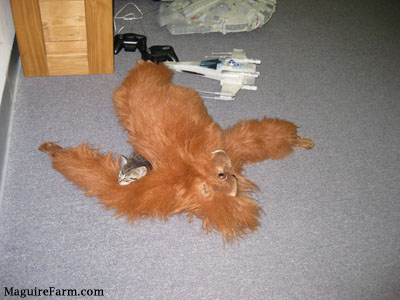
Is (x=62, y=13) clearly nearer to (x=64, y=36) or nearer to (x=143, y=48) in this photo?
(x=64, y=36)

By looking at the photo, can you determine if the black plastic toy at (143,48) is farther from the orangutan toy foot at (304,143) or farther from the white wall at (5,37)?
the orangutan toy foot at (304,143)

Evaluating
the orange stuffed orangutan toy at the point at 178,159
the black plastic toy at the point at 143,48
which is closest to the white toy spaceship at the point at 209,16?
the black plastic toy at the point at 143,48

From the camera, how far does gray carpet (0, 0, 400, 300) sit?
37.0 inches

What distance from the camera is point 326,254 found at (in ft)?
3.35

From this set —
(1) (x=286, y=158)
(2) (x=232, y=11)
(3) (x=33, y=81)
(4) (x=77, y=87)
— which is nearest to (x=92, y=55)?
(4) (x=77, y=87)

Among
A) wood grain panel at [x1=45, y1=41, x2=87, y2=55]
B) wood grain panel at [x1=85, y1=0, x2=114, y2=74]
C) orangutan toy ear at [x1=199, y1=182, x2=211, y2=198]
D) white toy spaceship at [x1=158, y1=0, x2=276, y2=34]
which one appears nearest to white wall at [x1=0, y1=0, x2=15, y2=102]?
wood grain panel at [x1=45, y1=41, x2=87, y2=55]

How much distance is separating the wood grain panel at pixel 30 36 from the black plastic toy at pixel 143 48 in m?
0.28

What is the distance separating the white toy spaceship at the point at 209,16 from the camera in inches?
60.6

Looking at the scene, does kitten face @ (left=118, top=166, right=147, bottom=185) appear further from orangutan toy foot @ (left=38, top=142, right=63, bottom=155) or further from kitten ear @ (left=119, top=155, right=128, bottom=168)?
orangutan toy foot @ (left=38, top=142, right=63, bottom=155)

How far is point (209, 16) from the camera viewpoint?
5.06 feet

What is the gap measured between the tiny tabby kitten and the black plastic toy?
1.80ft

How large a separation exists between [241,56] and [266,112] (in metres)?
0.25

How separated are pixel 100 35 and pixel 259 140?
645 millimetres

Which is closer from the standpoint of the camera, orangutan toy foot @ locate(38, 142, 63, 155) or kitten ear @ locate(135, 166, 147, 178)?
kitten ear @ locate(135, 166, 147, 178)
